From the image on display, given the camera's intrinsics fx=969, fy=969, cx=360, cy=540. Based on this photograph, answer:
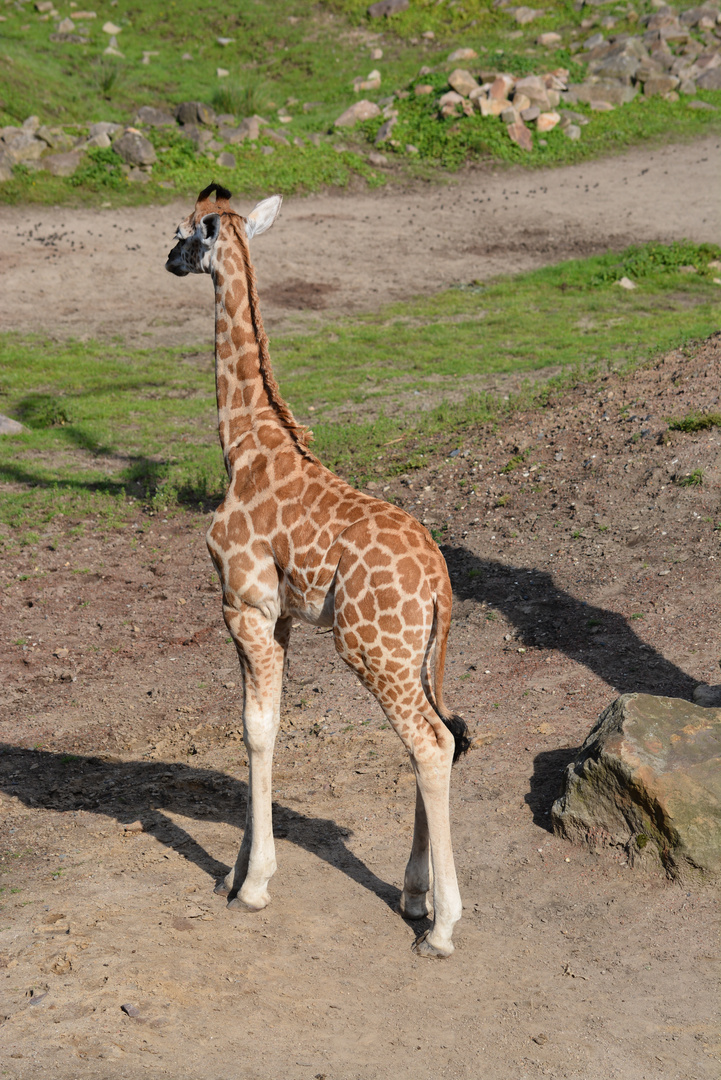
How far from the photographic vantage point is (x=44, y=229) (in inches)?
840

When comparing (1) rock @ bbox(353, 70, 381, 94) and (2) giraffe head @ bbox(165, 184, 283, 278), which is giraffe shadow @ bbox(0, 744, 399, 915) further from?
(1) rock @ bbox(353, 70, 381, 94)

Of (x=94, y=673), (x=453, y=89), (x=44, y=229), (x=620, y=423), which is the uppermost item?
(x=453, y=89)

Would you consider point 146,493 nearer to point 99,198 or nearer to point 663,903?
point 663,903

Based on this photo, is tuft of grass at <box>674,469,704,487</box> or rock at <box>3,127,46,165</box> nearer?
tuft of grass at <box>674,469,704,487</box>

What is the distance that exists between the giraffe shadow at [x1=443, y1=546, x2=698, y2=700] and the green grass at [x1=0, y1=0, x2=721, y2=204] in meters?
16.3

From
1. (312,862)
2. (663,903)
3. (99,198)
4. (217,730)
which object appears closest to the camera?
(663,903)

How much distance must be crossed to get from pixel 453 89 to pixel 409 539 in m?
25.6

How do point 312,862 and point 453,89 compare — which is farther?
point 453,89

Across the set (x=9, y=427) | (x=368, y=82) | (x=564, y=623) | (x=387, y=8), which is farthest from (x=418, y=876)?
(x=387, y=8)

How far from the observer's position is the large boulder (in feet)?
18.9

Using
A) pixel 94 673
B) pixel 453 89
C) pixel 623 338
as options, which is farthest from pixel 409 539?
pixel 453 89

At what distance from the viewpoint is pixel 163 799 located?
6977 mm

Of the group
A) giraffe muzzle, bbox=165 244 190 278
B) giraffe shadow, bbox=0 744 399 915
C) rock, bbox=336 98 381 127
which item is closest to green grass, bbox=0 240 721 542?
giraffe shadow, bbox=0 744 399 915

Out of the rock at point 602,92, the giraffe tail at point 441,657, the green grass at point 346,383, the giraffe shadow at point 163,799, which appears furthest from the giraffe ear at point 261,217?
the rock at point 602,92
